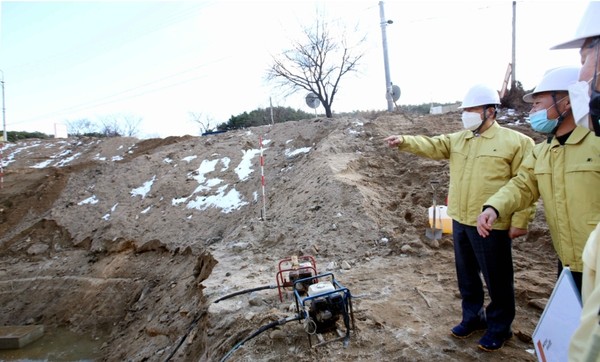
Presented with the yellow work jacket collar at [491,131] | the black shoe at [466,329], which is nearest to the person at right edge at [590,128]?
the yellow work jacket collar at [491,131]

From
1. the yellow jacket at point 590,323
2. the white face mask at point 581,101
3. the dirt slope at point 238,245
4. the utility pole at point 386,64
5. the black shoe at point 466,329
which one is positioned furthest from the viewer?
the utility pole at point 386,64

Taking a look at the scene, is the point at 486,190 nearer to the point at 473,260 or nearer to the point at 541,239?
the point at 473,260

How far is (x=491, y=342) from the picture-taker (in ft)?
9.21

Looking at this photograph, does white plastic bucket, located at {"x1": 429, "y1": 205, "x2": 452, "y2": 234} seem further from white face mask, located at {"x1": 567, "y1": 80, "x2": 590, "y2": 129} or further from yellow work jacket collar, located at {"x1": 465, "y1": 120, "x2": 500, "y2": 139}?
white face mask, located at {"x1": 567, "y1": 80, "x2": 590, "y2": 129}

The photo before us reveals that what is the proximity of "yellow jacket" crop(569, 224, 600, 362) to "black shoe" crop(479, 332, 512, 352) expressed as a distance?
1.84 m

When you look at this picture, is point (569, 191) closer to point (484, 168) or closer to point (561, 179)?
point (561, 179)

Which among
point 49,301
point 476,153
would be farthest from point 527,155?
point 49,301

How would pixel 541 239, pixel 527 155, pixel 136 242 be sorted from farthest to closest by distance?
pixel 136 242
pixel 541 239
pixel 527 155

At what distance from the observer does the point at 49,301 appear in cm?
824

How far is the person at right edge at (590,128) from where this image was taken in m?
1.06

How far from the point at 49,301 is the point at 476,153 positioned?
9.30m

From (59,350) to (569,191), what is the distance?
8.34 metres

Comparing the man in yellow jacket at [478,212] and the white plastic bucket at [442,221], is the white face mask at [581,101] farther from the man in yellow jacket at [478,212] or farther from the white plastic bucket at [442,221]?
the white plastic bucket at [442,221]

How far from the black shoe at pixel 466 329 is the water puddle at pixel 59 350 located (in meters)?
6.03
